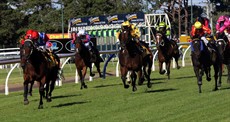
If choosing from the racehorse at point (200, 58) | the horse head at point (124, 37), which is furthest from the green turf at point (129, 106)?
the horse head at point (124, 37)

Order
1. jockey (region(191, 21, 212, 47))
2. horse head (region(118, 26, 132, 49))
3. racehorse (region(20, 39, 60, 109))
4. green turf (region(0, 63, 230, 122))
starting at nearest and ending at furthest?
green turf (region(0, 63, 230, 122)), racehorse (region(20, 39, 60, 109)), horse head (region(118, 26, 132, 49)), jockey (region(191, 21, 212, 47))

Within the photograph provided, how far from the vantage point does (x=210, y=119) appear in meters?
10.1

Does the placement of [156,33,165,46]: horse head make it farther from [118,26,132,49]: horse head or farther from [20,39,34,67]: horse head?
[20,39,34,67]: horse head

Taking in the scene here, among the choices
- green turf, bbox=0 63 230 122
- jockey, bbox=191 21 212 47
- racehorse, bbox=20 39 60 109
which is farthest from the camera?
jockey, bbox=191 21 212 47

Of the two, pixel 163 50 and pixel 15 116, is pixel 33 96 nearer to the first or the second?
pixel 15 116

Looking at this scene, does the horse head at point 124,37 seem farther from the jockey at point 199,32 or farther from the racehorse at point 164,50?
the racehorse at point 164,50

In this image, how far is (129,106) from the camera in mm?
12539

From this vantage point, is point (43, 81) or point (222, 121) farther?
point (43, 81)

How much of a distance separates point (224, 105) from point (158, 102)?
168 centimetres

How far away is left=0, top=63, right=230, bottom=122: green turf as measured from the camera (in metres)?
10.8

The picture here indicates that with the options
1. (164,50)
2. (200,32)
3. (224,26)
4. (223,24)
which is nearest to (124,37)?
(200,32)

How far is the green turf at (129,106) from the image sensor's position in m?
10.8

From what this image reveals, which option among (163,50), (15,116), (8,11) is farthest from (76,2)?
(15,116)

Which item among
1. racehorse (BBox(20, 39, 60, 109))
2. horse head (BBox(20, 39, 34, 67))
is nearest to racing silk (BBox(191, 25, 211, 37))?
racehorse (BBox(20, 39, 60, 109))
